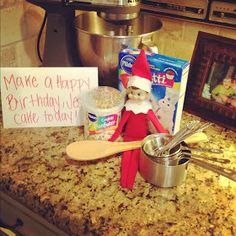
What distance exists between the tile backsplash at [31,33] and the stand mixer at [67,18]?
0.16 metres

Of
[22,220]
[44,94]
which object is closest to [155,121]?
[44,94]

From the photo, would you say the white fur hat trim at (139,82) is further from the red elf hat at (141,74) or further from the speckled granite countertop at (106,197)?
the speckled granite countertop at (106,197)

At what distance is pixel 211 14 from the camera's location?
90cm

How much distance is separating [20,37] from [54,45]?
0.26 metres

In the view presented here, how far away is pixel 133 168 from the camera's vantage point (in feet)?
2.40

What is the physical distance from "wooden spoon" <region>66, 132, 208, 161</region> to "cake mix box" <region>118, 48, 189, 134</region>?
0.10 metres

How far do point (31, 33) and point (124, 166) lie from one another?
0.64 m

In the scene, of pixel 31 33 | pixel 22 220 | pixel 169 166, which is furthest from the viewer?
pixel 31 33

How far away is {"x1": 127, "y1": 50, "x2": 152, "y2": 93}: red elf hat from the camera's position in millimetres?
738

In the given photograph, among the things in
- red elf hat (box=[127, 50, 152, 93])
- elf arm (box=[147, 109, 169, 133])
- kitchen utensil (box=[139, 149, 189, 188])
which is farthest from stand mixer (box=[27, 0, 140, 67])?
kitchen utensil (box=[139, 149, 189, 188])

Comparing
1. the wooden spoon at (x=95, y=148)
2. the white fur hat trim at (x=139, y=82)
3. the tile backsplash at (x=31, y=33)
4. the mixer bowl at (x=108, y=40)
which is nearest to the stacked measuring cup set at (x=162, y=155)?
the wooden spoon at (x=95, y=148)

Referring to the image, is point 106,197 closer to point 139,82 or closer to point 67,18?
point 139,82

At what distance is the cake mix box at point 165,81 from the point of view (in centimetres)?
75

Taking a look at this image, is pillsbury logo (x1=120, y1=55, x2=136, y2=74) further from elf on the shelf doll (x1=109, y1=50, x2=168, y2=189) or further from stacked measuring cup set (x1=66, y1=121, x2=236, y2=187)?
stacked measuring cup set (x1=66, y1=121, x2=236, y2=187)
